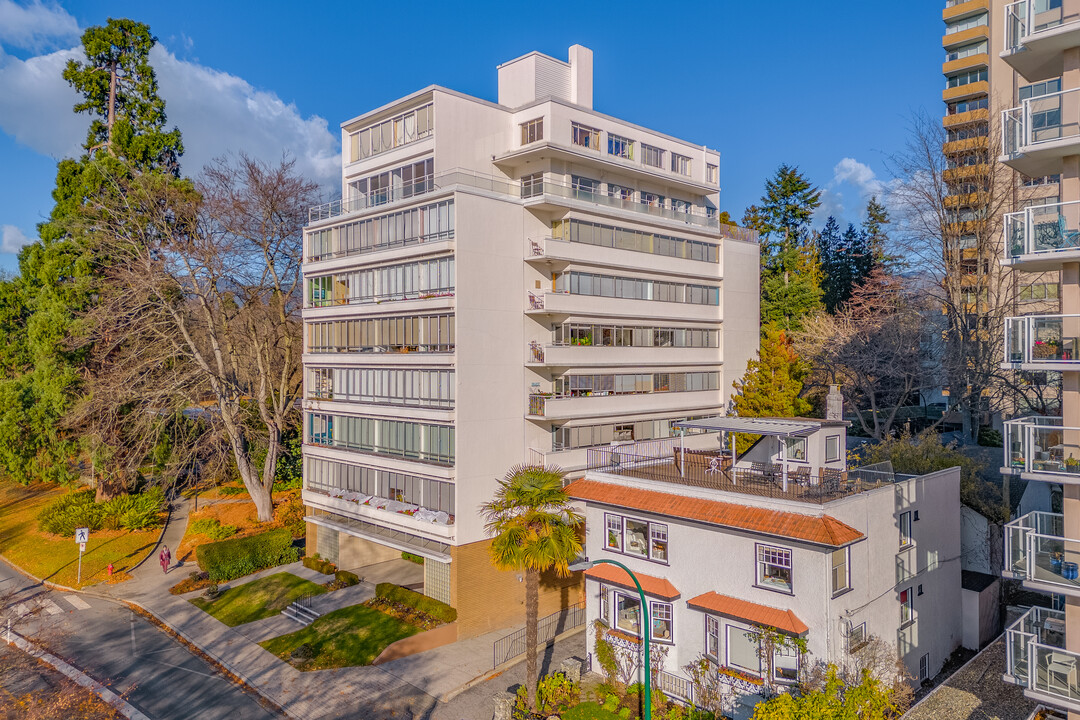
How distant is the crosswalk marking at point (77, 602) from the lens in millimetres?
31672

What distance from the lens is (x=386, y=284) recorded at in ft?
109

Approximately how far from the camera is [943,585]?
79.3ft

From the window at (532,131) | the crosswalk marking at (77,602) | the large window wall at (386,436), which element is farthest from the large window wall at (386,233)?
the crosswalk marking at (77,602)

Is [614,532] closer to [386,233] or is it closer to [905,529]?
[905,529]

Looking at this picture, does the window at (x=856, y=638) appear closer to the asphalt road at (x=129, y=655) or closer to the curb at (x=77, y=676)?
the asphalt road at (x=129, y=655)

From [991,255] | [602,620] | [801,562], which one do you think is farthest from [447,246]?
[991,255]

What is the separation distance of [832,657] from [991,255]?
2708 centimetres

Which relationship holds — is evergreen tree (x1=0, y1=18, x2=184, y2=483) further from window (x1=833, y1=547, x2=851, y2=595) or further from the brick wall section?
window (x1=833, y1=547, x2=851, y2=595)

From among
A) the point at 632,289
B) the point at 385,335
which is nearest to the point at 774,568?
the point at 632,289

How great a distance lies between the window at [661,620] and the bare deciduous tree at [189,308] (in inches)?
1139

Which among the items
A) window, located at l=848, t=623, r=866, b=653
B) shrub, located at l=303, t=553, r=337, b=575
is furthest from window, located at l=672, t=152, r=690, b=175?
shrub, located at l=303, t=553, r=337, b=575

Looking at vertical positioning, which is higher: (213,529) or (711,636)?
(711,636)

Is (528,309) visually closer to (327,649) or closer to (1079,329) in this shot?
(327,649)

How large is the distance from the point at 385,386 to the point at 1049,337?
2661 centimetres
